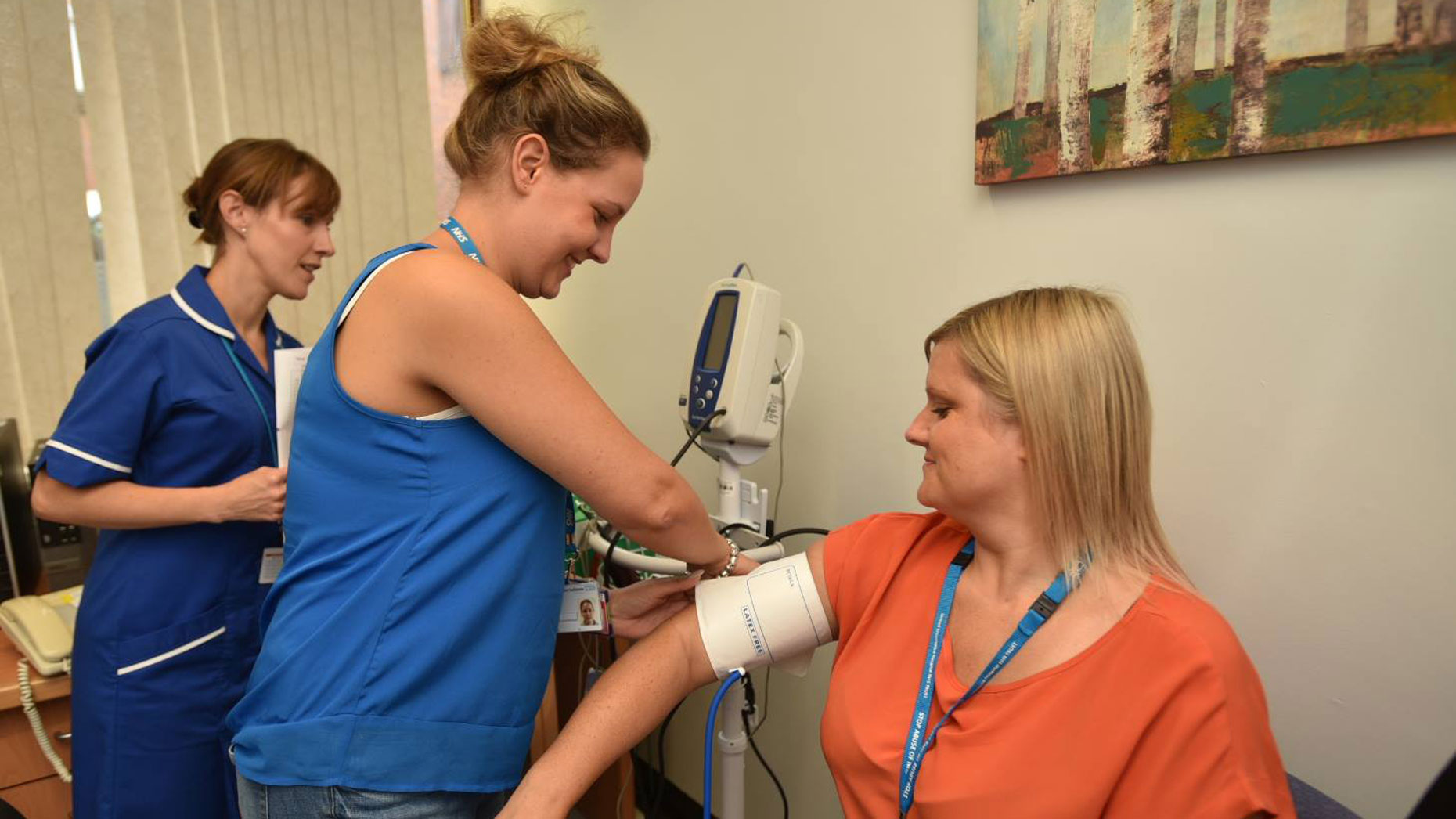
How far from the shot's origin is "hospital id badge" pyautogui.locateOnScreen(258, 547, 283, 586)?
149 centimetres

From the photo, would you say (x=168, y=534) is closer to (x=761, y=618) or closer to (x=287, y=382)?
(x=287, y=382)

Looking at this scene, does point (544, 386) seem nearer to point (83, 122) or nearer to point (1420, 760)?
point (1420, 760)

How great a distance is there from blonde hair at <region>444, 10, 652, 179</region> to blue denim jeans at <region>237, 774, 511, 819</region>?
0.72m

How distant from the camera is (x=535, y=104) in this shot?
97 centimetres

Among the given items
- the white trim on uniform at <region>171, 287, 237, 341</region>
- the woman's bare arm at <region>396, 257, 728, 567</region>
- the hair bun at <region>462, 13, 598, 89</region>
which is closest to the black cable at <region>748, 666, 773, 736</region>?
the woman's bare arm at <region>396, 257, 728, 567</region>

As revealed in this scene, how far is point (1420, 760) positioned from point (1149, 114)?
92 cm

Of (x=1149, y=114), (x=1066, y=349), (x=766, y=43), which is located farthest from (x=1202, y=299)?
(x=766, y=43)

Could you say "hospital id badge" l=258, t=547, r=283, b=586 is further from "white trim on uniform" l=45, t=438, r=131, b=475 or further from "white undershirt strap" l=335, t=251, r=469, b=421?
"white undershirt strap" l=335, t=251, r=469, b=421

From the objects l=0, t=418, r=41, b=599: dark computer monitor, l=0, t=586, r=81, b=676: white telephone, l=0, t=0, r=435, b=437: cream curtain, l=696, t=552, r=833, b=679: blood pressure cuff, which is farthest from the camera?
l=0, t=0, r=435, b=437: cream curtain

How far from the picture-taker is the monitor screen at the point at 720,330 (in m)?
1.49

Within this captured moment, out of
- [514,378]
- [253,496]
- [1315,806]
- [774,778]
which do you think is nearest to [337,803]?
[514,378]

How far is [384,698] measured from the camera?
35.7 inches

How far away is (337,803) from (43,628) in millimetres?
1204

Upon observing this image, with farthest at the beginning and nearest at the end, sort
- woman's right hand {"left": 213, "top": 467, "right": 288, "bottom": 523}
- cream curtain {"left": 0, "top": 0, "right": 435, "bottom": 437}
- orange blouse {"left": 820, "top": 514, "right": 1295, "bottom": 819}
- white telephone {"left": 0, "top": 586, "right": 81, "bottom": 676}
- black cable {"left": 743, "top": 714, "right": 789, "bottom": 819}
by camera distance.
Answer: cream curtain {"left": 0, "top": 0, "right": 435, "bottom": 437} < black cable {"left": 743, "top": 714, "right": 789, "bottom": 819} < white telephone {"left": 0, "top": 586, "right": 81, "bottom": 676} < woman's right hand {"left": 213, "top": 467, "right": 288, "bottom": 523} < orange blouse {"left": 820, "top": 514, "right": 1295, "bottom": 819}
